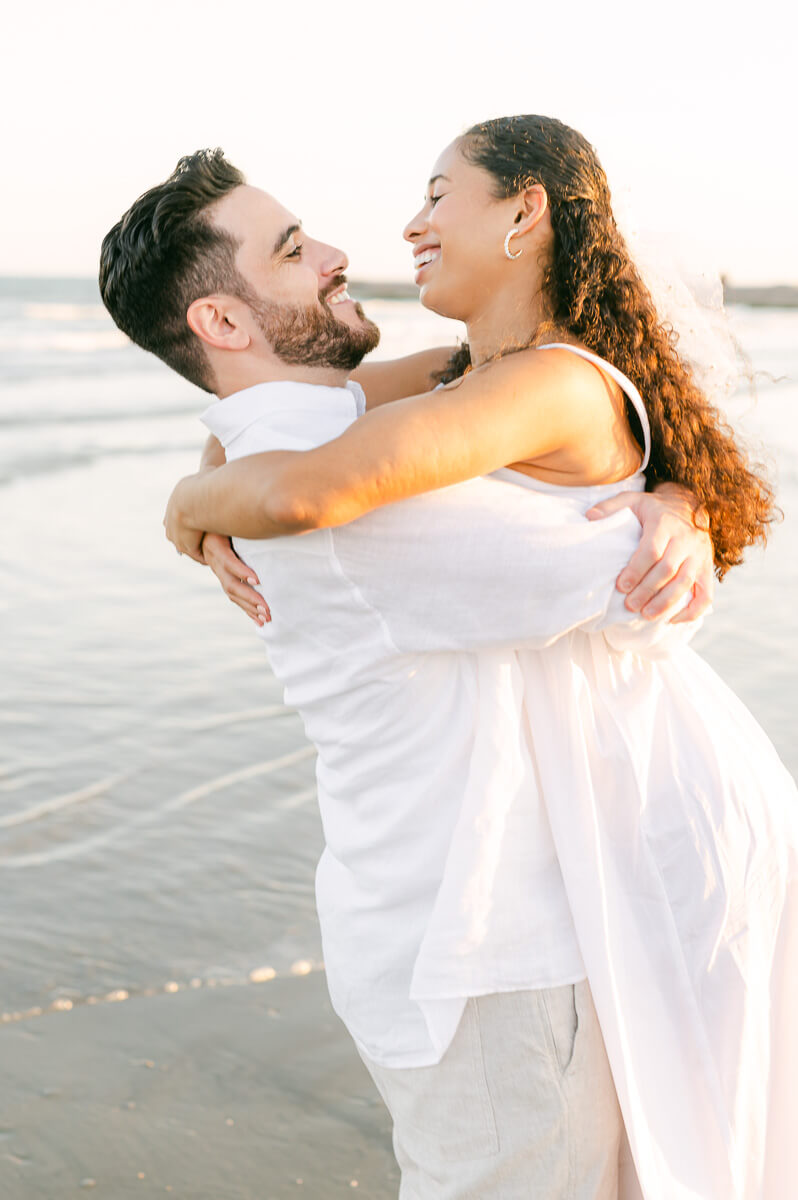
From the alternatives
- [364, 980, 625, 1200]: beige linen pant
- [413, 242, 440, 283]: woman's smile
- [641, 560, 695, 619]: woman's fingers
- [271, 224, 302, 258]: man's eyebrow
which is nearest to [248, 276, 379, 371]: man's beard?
[271, 224, 302, 258]: man's eyebrow

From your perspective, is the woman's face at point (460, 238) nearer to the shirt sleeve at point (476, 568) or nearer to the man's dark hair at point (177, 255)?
the man's dark hair at point (177, 255)

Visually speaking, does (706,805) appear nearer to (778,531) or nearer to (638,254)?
(638,254)

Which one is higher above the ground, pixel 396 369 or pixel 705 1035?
pixel 396 369

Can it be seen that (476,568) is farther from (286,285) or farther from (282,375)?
(286,285)

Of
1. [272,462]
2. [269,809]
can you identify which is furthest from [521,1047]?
[269,809]

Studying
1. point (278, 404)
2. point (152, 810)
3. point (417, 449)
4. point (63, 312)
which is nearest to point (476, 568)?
point (417, 449)

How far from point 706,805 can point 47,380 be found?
19.5 m

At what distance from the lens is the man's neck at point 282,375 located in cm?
221

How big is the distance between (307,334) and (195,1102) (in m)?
2.28

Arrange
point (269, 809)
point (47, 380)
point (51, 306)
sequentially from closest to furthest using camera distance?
point (269, 809), point (47, 380), point (51, 306)

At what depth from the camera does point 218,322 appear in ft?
7.18

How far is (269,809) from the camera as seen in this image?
16.8 feet

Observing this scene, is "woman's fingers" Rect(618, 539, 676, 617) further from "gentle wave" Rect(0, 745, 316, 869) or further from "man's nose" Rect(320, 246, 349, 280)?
"gentle wave" Rect(0, 745, 316, 869)

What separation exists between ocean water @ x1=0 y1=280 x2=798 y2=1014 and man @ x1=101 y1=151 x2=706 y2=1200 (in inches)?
32.6
